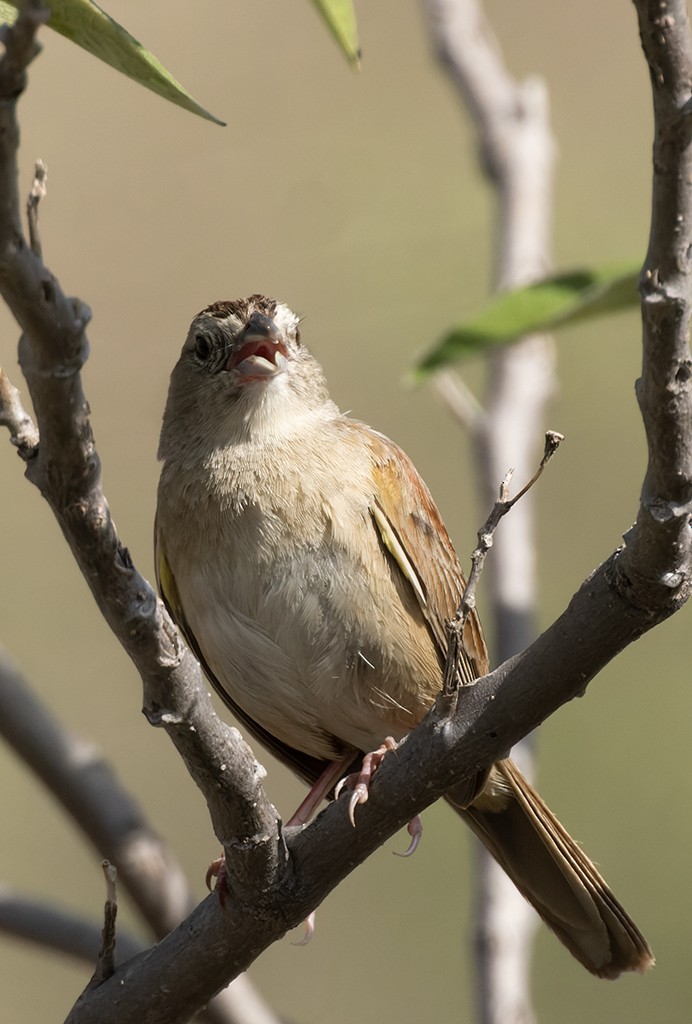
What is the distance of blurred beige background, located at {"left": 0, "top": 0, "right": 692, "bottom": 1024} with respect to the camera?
6.51 meters

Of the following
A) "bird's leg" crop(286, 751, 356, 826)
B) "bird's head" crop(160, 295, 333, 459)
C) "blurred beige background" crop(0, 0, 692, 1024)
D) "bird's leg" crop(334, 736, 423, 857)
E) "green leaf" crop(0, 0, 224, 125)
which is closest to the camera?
"green leaf" crop(0, 0, 224, 125)

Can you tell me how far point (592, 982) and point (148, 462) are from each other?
10.7 ft

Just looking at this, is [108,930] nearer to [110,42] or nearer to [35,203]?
[35,203]

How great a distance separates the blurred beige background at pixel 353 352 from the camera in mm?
6512

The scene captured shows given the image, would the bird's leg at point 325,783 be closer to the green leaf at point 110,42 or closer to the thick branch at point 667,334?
the thick branch at point 667,334

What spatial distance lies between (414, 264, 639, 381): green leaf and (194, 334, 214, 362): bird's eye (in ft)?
3.50

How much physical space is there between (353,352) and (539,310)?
4.58 m

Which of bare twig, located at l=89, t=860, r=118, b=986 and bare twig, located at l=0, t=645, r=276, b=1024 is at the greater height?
bare twig, located at l=89, t=860, r=118, b=986

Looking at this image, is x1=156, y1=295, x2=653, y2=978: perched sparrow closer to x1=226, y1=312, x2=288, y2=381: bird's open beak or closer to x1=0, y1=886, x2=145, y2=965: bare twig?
x1=226, y1=312, x2=288, y2=381: bird's open beak

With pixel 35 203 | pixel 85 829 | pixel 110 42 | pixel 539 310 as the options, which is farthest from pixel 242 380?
Result: pixel 35 203

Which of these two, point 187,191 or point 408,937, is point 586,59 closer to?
point 187,191

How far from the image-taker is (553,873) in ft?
12.7

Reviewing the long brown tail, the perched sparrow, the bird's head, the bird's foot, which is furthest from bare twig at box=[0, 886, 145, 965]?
the bird's head

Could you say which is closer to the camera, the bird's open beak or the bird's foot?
the bird's foot
